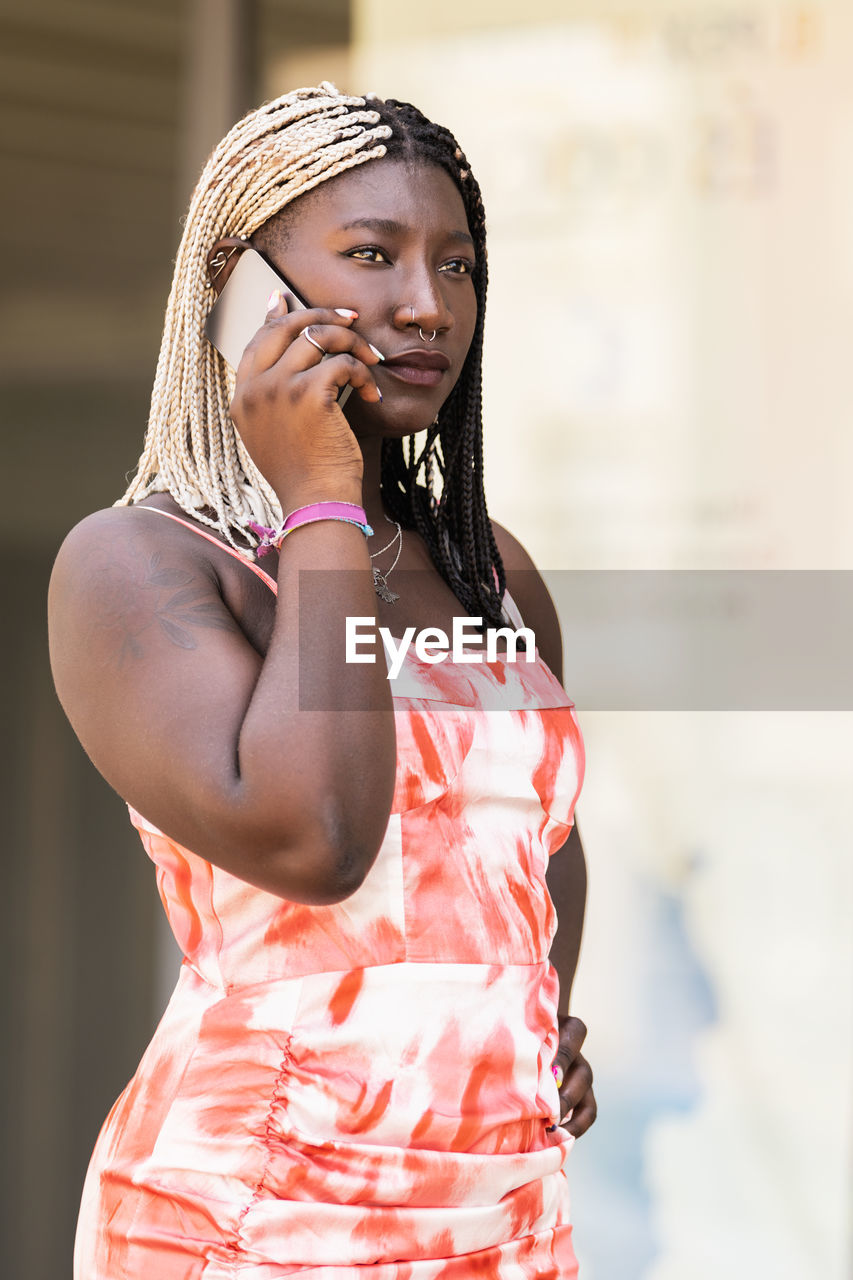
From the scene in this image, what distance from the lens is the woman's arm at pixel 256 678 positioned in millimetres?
1405

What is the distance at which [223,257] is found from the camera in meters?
1.80

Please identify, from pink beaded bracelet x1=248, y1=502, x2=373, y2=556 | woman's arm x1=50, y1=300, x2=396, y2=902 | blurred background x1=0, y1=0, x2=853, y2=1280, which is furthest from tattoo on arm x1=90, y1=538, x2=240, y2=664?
blurred background x1=0, y1=0, x2=853, y2=1280

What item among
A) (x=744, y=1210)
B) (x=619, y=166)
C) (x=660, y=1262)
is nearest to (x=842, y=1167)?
(x=744, y=1210)

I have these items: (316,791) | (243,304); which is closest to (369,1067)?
(316,791)

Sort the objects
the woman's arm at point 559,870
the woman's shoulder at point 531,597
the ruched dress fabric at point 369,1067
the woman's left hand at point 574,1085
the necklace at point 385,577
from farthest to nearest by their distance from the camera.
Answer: the woman's shoulder at point 531,597 < the woman's arm at point 559,870 < the woman's left hand at point 574,1085 < the necklace at point 385,577 < the ruched dress fabric at point 369,1067

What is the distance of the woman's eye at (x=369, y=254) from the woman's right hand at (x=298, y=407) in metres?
0.13

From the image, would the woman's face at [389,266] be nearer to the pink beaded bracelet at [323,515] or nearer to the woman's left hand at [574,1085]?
the pink beaded bracelet at [323,515]

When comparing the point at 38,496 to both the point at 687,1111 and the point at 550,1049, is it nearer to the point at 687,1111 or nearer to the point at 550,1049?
the point at 687,1111

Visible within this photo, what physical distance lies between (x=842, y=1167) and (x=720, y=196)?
208 centimetres

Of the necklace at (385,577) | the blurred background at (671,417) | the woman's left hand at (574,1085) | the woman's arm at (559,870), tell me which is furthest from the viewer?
the blurred background at (671,417)

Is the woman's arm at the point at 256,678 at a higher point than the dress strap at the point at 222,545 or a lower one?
lower

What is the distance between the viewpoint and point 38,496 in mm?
3920

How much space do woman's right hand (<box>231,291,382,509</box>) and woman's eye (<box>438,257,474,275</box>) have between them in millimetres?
234

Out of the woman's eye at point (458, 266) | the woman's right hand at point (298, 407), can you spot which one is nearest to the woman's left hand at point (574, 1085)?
the woman's right hand at point (298, 407)
